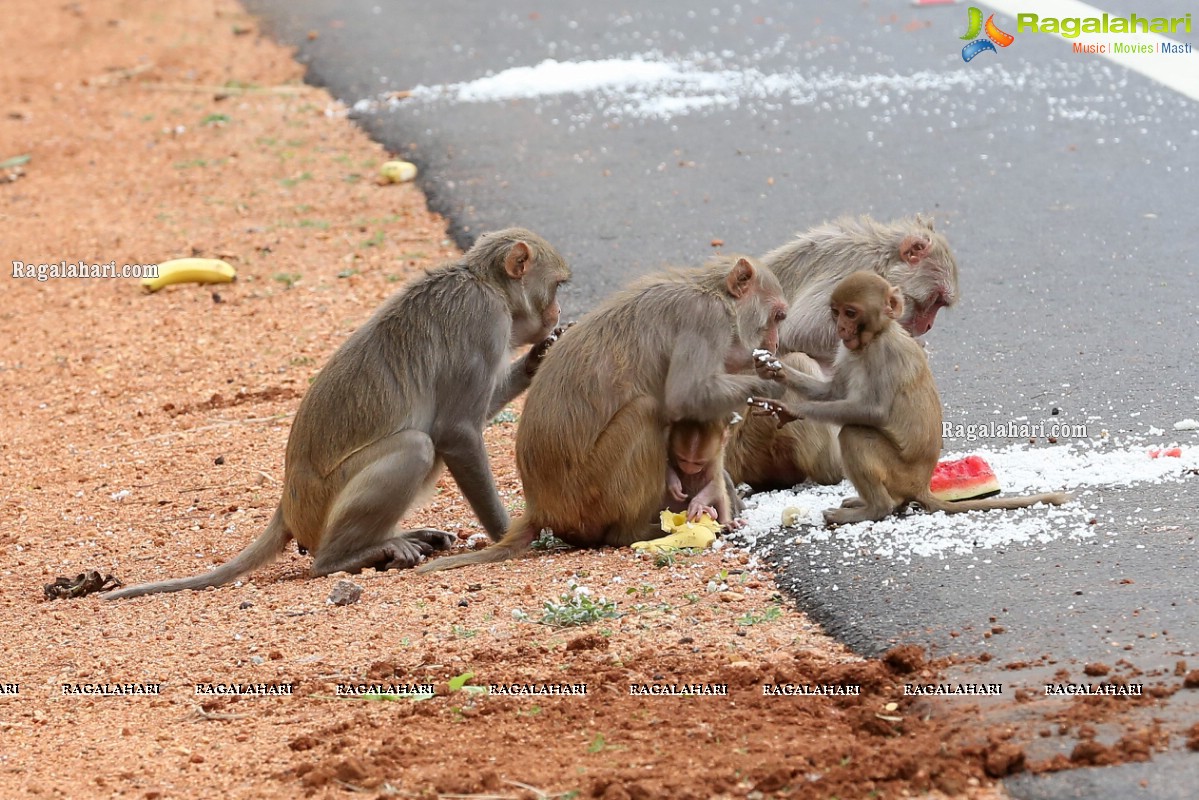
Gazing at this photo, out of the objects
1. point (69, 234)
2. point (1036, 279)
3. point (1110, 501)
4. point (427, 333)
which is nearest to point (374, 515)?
point (427, 333)

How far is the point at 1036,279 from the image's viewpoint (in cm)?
957

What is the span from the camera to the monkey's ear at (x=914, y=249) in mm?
7461

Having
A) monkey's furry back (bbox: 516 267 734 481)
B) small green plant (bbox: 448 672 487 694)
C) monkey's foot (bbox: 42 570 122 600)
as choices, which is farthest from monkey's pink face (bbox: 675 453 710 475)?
monkey's foot (bbox: 42 570 122 600)

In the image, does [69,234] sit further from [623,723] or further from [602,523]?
[623,723]

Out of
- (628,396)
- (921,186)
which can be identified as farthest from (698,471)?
(921,186)

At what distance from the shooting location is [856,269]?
7.48 m

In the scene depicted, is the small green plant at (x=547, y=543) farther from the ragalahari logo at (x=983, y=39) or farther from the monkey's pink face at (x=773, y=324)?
the ragalahari logo at (x=983, y=39)

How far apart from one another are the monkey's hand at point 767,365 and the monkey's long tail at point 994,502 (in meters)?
0.78

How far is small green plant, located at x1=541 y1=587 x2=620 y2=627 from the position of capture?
18.6ft

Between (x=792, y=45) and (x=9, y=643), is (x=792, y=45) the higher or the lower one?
the higher one

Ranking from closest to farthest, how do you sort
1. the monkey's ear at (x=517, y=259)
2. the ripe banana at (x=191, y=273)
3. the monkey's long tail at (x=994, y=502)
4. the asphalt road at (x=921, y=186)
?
the asphalt road at (x=921, y=186)
the monkey's long tail at (x=994, y=502)
the monkey's ear at (x=517, y=259)
the ripe banana at (x=191, y=273)

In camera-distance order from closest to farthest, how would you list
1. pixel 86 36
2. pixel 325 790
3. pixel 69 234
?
pixel 325 790
pixel 69 234
pixel 86 36

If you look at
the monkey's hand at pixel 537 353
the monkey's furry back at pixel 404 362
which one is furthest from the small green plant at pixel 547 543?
the monkey's hand at pixel 537 353

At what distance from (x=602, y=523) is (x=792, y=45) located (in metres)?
9.74
